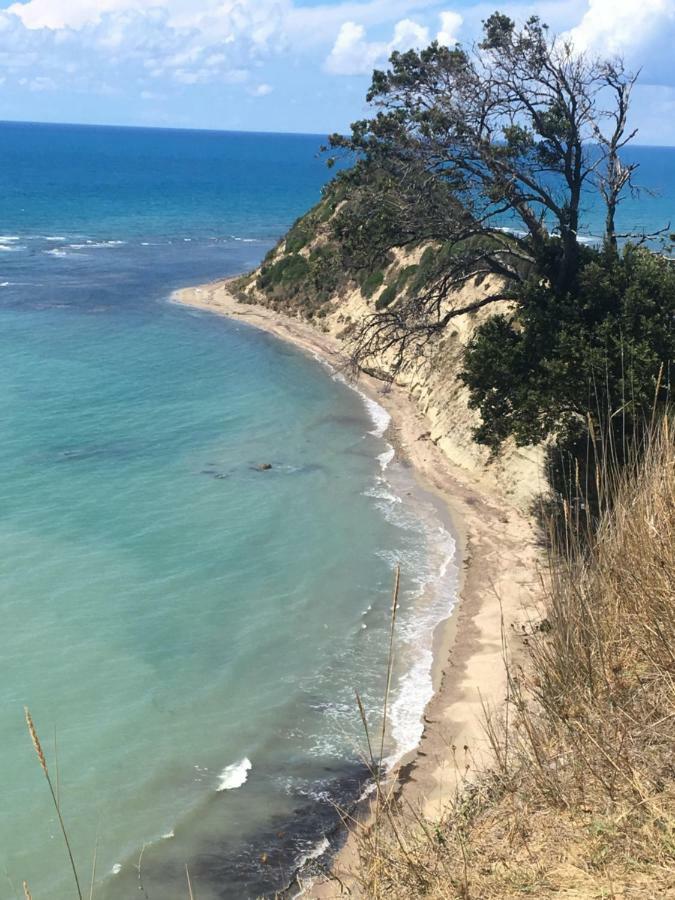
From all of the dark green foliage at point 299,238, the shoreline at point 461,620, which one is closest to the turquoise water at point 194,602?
the shoreline at point 461,620

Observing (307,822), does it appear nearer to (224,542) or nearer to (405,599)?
(405,599)

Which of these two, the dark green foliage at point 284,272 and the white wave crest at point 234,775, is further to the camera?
the dark green foliage at point 284,272

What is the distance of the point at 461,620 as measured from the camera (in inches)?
737

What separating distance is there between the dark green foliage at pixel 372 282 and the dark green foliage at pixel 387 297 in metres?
1.26

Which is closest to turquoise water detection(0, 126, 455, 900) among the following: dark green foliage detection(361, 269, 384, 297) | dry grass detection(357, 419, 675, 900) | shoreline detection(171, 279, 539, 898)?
shoreline detection(171, 279, 539, 898)

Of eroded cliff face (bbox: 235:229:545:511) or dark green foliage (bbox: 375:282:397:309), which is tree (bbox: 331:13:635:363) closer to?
eroded cliff face (bbox: 235:229:545:511)

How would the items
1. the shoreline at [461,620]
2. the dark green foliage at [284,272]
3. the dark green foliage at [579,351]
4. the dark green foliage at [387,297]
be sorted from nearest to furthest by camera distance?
the shoreline at [461,620] → the dark green foliage at [579,351] → the dark green foliage at [387,297] → the dark green foliage at [284,272]

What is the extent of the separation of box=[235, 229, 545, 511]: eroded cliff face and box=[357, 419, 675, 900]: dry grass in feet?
46.5

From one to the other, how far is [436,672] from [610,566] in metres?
8.78

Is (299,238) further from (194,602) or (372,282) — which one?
(194,602)

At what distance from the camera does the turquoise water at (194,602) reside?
13.1 meters

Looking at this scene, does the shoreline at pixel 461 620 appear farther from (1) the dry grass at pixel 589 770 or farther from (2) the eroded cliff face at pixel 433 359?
(1) the dry grass at pixel 589 770

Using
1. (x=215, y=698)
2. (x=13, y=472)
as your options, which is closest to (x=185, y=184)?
(x=13, y=472)

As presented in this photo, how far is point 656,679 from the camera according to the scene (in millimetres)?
7738
